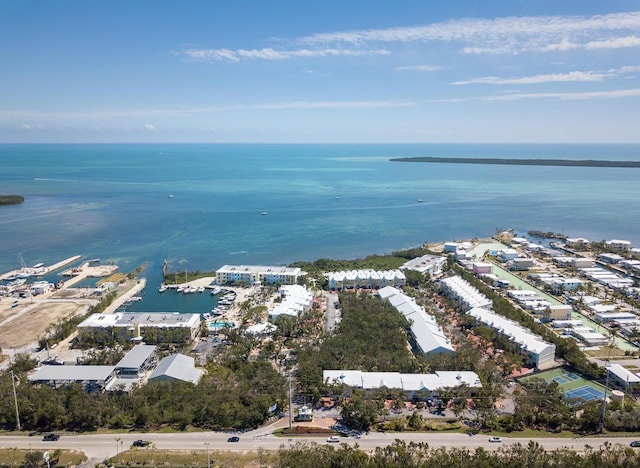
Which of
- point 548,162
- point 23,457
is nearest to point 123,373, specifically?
point 23,457

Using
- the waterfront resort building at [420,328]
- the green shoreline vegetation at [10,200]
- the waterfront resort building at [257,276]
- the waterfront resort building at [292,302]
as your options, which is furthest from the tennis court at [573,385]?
the green shoreline vegetation at [10,200]

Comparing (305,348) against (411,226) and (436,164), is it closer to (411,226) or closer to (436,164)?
(411,226)

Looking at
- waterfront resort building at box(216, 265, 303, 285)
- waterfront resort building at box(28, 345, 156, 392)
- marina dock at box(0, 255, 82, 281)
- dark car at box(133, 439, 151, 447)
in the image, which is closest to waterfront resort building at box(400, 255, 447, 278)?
waterfront resort building at box(216, 265, 303, 285)

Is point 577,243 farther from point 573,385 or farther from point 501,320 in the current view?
point 573,385

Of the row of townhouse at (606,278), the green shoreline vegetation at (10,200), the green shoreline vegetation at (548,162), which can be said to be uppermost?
the green shoreline vegetation at (548,162)

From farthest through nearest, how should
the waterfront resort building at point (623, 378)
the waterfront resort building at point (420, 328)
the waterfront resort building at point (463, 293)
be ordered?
the waterfront resort building at point (463, 293)
the waterfront resort building at point (420, 328)
the waterfront resort building at point (623, 378)

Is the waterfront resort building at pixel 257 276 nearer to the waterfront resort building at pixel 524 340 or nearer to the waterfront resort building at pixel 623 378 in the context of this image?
the waterfront resort building at pixel 524 340
